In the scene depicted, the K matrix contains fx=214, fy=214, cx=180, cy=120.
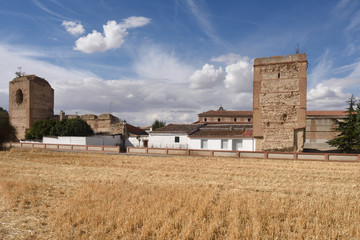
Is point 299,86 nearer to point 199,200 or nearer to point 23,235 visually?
point 199,200

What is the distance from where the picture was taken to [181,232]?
13.8ft

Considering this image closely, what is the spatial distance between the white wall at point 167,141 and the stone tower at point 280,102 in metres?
8.89

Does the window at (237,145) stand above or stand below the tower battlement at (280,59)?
below

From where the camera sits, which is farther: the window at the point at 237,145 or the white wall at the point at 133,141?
the white wall at the point at 133,141

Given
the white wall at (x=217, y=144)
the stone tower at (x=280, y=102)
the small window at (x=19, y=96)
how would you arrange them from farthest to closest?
the small window at (x=19, y=96) < the white wall at (x=217, y=144) < the stone tower at (x=280, y=102)

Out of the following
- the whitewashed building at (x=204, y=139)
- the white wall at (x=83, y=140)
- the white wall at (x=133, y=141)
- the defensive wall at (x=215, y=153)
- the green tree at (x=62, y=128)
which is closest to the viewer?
the defensive wall at (x=215, y=153)

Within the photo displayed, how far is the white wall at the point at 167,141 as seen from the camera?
26922 millimetres

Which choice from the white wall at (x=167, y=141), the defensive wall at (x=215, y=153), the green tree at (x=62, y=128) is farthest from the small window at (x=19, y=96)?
the white wall at (x=167, y=141)

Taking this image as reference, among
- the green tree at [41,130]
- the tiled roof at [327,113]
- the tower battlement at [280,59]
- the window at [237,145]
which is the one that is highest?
the tower battlement at [280,59]

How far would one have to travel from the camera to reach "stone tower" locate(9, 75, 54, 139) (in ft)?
121

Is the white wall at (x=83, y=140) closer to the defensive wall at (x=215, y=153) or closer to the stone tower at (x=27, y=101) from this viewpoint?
the defensive wall at (x=215, y=153)

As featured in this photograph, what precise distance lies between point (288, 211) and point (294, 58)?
63.2 ft

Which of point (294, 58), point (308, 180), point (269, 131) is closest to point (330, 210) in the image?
point (308, 180)

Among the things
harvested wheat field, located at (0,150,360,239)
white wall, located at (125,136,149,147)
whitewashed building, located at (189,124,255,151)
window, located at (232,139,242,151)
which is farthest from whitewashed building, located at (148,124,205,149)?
harvested wheat field, located at (0,150,360,239)
